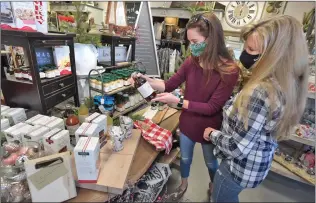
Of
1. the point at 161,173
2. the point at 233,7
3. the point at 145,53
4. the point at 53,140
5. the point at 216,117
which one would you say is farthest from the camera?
the point at 233,7

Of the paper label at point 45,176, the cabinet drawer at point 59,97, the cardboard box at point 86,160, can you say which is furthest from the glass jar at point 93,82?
the paper label at point 45,176

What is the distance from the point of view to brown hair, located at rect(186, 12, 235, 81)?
984mm

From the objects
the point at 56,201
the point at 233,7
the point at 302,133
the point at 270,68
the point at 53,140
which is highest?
the point at 233,7

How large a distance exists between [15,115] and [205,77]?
105cm

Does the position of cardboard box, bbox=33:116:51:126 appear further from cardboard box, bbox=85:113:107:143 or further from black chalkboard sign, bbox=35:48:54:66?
black chalkboard sign, bbox=35:48:54:66

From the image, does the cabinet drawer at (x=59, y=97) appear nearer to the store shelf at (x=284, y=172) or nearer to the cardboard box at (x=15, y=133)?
the cardboard box at (x=15, y=133)

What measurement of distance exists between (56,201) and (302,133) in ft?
6.50

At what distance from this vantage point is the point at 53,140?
31.5 inches

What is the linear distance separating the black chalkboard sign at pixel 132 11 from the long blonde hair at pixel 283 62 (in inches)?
66.4

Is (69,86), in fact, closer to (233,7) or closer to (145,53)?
(145,53)

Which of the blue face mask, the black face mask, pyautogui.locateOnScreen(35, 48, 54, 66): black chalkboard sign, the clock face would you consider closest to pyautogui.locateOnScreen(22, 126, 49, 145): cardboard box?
pyautogui.locateOnScreen(35, 48, 54, 66): black chalkboard sign

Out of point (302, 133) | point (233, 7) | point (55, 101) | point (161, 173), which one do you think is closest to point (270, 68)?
point (161, 173)

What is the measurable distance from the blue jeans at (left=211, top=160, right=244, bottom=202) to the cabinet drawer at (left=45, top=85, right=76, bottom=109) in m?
1.02

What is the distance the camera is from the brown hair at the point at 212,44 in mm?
984
